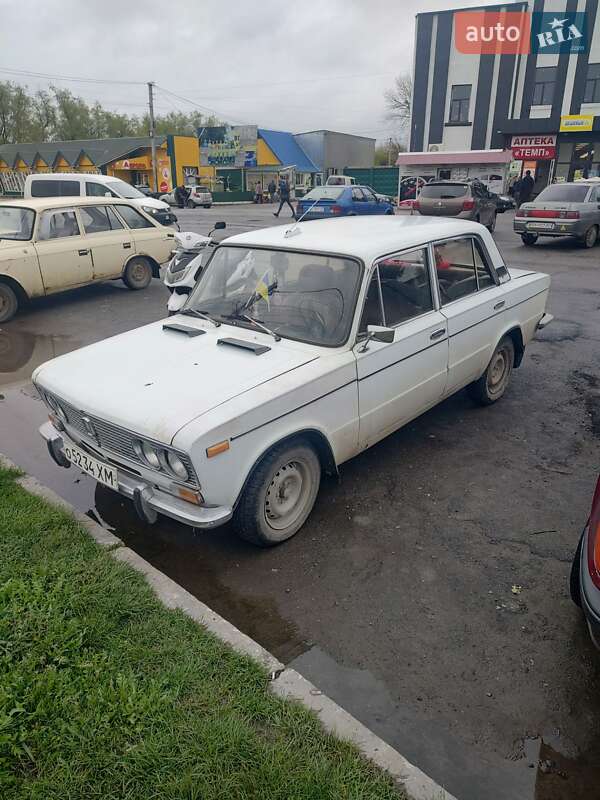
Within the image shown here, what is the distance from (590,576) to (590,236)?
14.8 m

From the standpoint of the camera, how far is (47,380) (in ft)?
12.6

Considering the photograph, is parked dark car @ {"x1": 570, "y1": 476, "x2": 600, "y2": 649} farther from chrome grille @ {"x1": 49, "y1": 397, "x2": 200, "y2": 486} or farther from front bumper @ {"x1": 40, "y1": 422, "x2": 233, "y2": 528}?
chrome grille @ {"x1": 49, "y1": 397, "x2": 200, "y2": 486}

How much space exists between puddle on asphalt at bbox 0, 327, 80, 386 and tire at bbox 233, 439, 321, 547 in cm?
455

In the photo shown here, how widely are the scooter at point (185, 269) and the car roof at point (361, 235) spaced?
1.51 m

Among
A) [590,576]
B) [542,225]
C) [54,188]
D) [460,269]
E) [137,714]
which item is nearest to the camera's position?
[137,714]

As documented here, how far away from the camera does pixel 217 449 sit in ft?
10.0

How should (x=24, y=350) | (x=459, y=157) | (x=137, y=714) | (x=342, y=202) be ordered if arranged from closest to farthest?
(x=137, y=714)
(x=24, y=350)
(x=342, y=202)
(x=459, y=157)

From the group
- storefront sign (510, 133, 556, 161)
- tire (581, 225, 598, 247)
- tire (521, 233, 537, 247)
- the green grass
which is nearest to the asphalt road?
the green grass

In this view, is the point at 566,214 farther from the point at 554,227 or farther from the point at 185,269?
the point at 185,269

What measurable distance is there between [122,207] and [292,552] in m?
8.58

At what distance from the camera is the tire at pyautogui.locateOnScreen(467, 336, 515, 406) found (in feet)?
18.1

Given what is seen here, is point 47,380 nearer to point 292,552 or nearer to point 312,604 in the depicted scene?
point 292,552

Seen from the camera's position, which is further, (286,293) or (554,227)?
(554,227)

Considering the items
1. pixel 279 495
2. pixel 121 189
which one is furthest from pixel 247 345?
pixel 121 189
